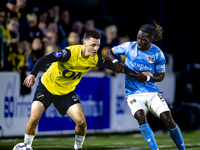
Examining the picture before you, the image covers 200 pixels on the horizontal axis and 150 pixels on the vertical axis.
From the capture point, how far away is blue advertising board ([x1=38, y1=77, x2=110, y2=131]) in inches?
324

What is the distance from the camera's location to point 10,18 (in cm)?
802

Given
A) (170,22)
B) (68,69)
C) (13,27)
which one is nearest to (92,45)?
(68,69)

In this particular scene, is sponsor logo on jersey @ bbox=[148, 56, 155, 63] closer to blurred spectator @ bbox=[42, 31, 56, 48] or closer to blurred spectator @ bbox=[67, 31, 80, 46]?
blurred spectator @ bbox=[67, 31, 80, 46]

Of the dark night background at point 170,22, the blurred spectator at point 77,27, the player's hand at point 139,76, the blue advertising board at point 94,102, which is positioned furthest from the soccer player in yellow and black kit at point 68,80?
the dark night background at point 170,22

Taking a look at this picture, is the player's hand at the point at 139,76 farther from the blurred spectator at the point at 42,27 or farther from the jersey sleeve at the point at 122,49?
the blurred spectator at the point at 42,27

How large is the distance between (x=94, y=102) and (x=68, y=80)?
3.13m

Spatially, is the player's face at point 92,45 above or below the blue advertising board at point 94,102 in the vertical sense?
A: above

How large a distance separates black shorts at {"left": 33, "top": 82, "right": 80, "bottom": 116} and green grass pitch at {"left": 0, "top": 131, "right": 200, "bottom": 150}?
5.28 ft

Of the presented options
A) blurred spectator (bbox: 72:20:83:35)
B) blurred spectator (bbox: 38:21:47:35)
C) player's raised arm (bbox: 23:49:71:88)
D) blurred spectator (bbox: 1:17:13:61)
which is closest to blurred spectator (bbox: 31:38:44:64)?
blurred spectator (bbox: 38:21:47:35)

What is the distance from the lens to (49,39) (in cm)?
831

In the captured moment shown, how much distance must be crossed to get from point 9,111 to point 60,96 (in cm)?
261

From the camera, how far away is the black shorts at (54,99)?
5.28 metres

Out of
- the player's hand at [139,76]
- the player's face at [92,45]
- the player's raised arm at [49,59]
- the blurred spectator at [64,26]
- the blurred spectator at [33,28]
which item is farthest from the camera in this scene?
the blurred spectator at [64,26]

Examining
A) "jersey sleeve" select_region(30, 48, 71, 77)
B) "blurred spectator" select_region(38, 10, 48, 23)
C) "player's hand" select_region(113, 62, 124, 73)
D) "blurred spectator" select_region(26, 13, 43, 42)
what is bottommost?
"player's hand" select_region(113, 62, 124, 73)
